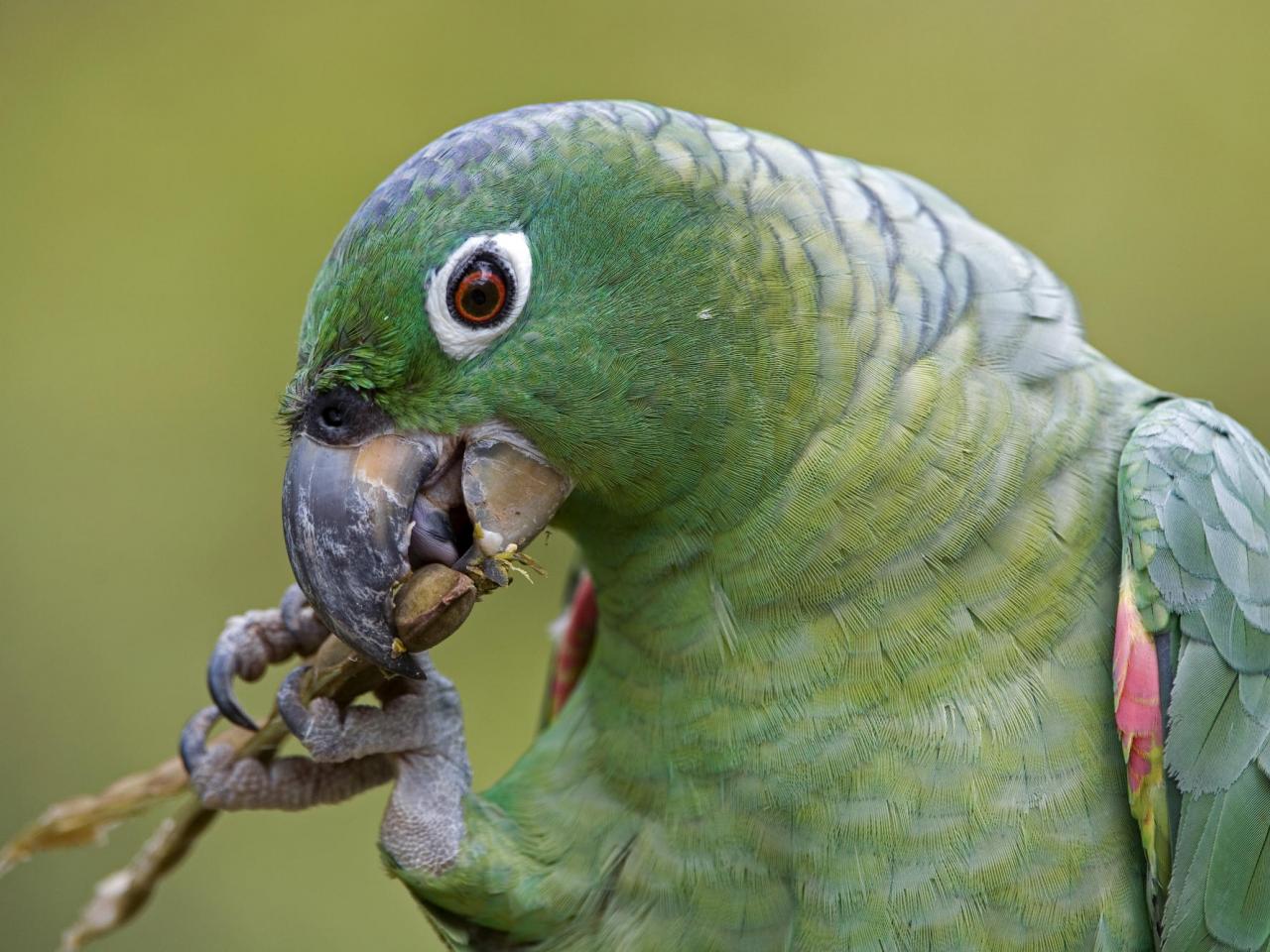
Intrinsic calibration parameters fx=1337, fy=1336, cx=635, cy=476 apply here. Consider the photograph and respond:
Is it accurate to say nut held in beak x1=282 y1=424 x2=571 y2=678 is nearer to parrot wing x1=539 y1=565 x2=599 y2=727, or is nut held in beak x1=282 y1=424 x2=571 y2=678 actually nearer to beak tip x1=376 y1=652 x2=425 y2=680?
beak tip x1=376 y1=652 x2=425 y2=680

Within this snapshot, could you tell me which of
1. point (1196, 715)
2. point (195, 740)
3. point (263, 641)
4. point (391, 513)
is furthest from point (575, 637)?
point (1196, 715)

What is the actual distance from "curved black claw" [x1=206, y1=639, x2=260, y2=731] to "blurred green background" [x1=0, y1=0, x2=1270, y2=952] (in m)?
2.59

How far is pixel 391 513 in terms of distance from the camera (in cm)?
182

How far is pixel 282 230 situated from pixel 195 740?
3.01m

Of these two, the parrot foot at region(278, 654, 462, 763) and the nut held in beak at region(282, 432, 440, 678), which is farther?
the parrot foot at region(278, 654, 462, 763)

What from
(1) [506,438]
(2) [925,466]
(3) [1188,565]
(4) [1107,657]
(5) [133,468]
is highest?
(1) [506,438]

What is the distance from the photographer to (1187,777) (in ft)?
6.26

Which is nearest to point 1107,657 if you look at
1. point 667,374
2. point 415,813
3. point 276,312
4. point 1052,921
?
point 1052,921

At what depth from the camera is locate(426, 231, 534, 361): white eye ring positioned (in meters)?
1.80

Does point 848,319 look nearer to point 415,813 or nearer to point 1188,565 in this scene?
point 1188,565

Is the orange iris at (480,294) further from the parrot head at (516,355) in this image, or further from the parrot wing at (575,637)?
the parrot wing at (575,637)

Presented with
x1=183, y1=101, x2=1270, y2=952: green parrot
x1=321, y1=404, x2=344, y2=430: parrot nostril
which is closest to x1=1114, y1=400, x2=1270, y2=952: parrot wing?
x1=183, y1=101, x2=1270, y2=952: green parrot

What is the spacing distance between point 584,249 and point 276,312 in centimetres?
328

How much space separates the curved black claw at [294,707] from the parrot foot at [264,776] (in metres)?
0.15
